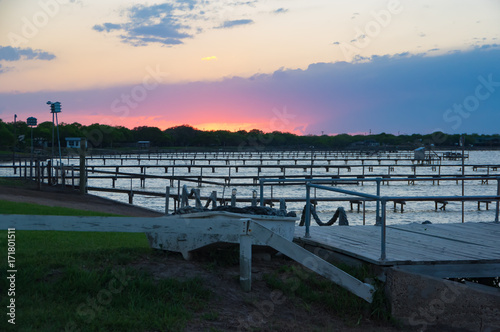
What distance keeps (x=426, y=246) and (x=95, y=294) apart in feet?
15.8

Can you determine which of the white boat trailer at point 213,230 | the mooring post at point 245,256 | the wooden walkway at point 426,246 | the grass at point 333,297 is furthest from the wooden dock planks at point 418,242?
the mooring post at point 245,256

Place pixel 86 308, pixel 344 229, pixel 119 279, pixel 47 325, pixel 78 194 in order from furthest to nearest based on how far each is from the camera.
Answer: pixel 78 194, pixel 344 229, pixel 119 279, pixel 86 308, pixel 47 325

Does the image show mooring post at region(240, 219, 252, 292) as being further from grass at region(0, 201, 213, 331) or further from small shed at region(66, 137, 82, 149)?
small shed at region(66, 137, 82, 149)

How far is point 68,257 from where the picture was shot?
20.7 feet

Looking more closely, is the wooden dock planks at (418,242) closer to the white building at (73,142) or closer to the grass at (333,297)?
the grass at (333,297)

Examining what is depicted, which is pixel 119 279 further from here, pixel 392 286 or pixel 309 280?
pixel 392 286

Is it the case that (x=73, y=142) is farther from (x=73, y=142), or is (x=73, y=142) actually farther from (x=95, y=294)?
(x=95, y=294)

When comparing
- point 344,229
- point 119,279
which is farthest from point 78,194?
point 119,279

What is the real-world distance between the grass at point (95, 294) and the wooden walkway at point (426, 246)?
2.50 metres

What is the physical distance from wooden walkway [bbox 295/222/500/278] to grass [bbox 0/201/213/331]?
2501 mm

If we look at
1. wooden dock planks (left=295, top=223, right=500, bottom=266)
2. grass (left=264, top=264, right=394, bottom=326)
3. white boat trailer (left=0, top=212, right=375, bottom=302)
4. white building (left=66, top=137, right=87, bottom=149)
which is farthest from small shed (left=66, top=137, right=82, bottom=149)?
grass (left=264, top=264, right=394, bottom=326)

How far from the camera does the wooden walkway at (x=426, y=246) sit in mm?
6406

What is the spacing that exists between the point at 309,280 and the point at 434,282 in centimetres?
158

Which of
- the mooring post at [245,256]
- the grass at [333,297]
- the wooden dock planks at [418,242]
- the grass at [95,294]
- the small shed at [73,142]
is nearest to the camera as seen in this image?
the grass at [95,294]
